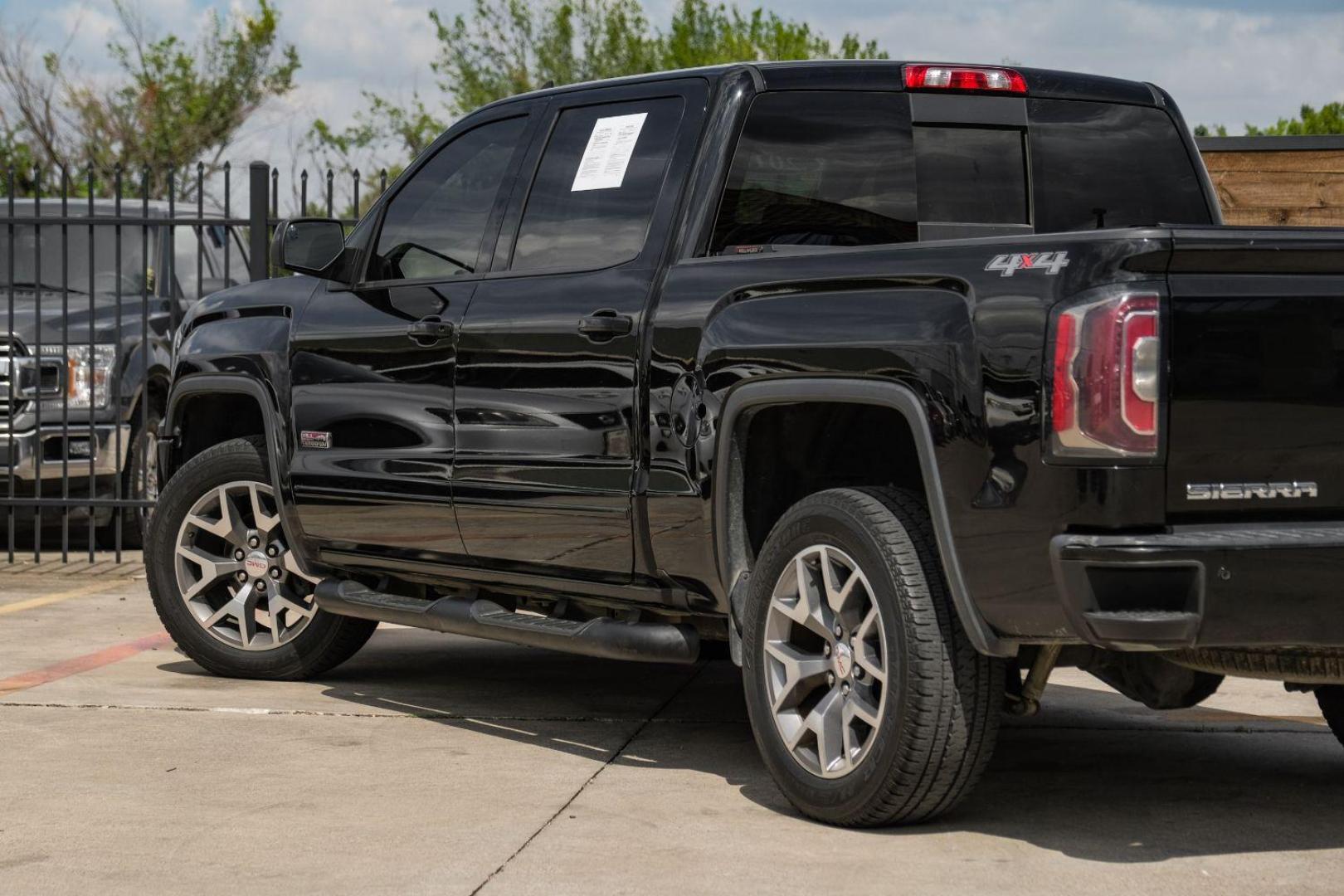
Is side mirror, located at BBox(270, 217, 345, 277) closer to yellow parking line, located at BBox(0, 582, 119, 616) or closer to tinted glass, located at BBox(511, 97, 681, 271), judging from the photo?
tinted glass, located at BBox(511, 97, 681, 271)

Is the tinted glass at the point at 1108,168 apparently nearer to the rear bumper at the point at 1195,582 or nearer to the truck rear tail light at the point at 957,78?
the truck rear tail light at the point at 957,78

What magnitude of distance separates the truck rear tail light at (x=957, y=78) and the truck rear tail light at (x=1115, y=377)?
73.6 inches

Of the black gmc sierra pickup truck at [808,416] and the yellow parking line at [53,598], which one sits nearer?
the black gmc sierra pickup truck at [808,416]

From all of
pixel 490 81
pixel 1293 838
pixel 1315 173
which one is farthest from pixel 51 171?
pixel 1293 838

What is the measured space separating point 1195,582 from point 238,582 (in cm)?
415

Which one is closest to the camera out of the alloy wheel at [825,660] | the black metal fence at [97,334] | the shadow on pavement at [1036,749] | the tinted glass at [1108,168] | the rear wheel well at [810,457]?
the alloy wheel at [825,660]

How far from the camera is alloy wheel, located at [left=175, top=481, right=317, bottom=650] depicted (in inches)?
291

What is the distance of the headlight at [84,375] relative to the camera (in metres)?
11.3

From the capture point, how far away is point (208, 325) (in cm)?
755

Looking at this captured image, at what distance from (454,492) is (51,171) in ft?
99.6

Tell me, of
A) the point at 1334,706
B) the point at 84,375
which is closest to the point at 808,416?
the point at 1334,706

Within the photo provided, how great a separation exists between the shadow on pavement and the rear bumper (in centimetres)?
74

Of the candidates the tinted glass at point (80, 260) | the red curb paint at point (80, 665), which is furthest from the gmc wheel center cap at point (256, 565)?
the tinted glass at point (80, 260)

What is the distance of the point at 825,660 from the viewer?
513cm
